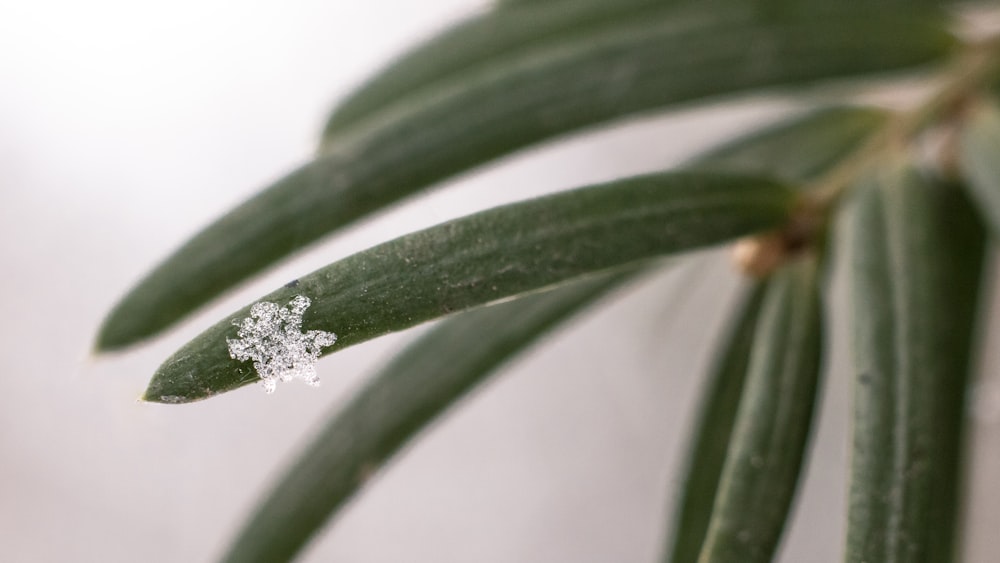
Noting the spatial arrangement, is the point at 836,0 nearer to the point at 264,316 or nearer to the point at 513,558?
the point at 264,316

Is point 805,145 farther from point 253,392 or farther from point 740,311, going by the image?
point 253,392

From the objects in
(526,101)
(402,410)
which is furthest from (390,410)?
(526,101)

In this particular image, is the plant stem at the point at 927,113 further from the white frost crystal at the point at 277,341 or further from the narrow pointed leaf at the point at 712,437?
the white frost crystal at the point at 277,341

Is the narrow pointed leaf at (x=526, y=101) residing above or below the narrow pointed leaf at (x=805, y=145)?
below

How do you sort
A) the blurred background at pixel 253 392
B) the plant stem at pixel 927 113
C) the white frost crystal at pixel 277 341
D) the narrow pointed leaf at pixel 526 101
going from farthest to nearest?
the blurred background at pixel 253 392 < the plant stem at pixel 927 113 < the narrow pointed leaf at pixel 526 101 < the white frost crystal at pixel 277 341

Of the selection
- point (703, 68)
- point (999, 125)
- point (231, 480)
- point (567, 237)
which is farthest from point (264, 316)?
point (231, 480)

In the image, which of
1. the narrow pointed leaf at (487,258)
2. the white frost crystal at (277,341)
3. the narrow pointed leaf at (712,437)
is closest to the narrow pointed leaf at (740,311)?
the narrow pointed leaf at (712,437)

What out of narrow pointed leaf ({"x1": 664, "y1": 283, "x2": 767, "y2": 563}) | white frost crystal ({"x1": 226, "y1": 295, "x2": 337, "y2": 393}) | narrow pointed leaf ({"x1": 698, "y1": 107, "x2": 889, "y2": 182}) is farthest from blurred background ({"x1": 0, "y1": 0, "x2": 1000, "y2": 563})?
white frost crystal ({"x1": 226, "y1": 295, "x2": 337, "y2": 393})
